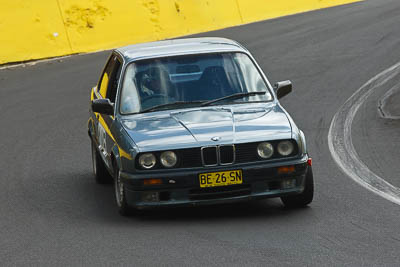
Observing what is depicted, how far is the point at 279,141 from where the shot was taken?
832 centimetres

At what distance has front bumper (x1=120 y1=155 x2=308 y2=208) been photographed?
27.0 feet

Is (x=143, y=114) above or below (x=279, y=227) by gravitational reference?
above

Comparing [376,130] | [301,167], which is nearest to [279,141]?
[301,167]

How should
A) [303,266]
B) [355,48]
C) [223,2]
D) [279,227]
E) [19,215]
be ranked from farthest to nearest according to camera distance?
[223,2]
[355,48]
[19,215]
[279,227]
[303,266]

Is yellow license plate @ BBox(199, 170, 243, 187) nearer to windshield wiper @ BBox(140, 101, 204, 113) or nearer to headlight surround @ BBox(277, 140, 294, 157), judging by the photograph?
headlight surround @ BBox(277, 140, 294, 157)

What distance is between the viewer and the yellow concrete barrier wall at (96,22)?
68.7 feet

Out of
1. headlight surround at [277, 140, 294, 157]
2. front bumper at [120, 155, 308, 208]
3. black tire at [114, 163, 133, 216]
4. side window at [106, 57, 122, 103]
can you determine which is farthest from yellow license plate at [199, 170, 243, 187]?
side window at [106, 57, 122, 103]

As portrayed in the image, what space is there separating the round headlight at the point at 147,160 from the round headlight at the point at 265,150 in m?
0.91

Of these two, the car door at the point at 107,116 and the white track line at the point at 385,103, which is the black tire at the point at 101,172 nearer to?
the car door at the point at 107,116

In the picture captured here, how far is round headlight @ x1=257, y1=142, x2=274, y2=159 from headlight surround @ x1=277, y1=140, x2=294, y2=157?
7 centimetres

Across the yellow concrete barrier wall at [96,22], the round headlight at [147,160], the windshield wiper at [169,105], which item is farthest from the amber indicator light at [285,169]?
the yellow concrete barrier wall at [96,22]

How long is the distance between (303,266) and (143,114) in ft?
10.2

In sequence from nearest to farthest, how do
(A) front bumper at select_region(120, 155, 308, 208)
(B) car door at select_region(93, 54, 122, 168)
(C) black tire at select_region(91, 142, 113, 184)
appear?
(A) front bumper at select_region(120, 155, 308, 208) < (B) car door at select_region(93, 54, 122, 168) < (C) black tire at select_region(91, 142, 113, 184)

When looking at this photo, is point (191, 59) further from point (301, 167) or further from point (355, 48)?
point (355, 48)
